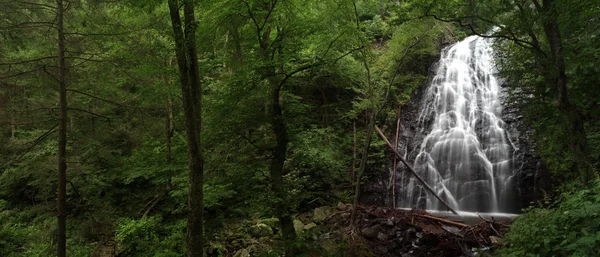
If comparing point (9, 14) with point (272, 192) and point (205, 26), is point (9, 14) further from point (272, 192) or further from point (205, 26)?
point (272, 192)

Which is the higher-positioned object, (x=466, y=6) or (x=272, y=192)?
(x=466, y=6)

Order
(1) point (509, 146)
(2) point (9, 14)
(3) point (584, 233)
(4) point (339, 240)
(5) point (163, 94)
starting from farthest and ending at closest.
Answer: (1) point (509, 146) → (5) point (163, 94) → (4) point (339, 240) → (2) point (9, 14) → (3) point (584, 233)

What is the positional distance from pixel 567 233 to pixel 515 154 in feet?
26.0

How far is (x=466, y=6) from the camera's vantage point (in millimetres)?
6844

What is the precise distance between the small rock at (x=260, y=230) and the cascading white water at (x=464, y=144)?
533 centimetres

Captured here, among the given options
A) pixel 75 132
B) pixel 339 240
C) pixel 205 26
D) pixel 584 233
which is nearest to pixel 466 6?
pixel 584 233

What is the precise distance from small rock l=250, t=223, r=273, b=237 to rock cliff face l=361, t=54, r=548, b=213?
14.2ft

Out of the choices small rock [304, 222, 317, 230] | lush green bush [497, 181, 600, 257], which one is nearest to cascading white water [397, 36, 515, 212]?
small rock [304, 222, 317, 230]

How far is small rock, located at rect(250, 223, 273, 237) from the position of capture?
384 inches

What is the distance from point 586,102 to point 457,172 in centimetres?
529

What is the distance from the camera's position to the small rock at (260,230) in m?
9.74

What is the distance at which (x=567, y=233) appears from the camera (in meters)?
4.35

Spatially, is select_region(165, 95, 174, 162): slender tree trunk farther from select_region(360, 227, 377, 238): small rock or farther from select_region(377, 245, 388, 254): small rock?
select_region(377, 245, 388, 254): small rock

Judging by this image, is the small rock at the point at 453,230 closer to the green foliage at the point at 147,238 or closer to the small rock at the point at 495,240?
the small rock at the point at 495,240
